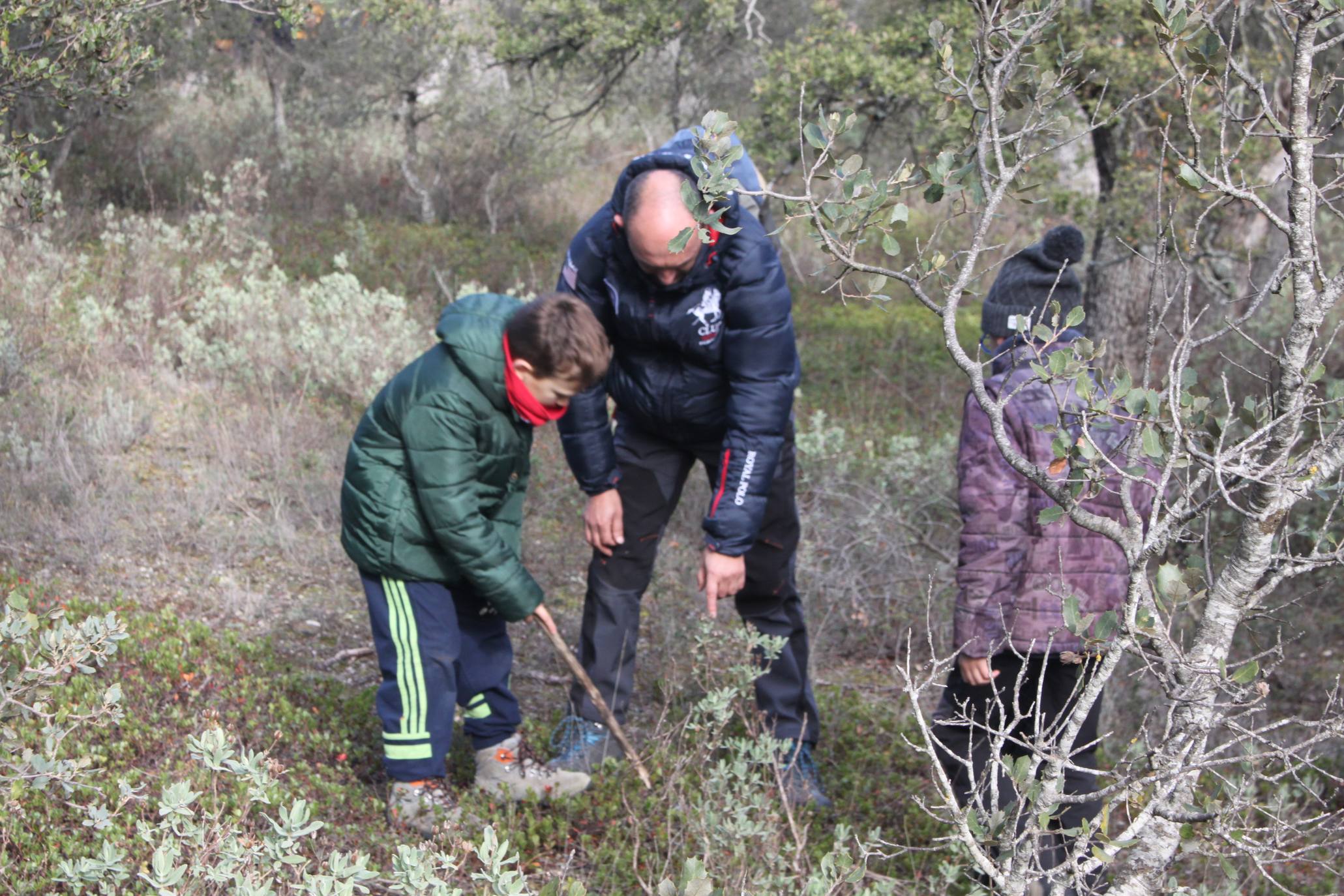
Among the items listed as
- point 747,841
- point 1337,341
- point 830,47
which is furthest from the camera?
point 1337,341

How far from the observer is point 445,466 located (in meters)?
3.22

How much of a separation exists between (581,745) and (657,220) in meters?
1.74

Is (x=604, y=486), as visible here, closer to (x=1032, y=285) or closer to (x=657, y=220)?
(x=657, y=220)

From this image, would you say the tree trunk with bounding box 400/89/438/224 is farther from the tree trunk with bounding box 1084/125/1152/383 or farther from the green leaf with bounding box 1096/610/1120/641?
the green leaf with bounding box 1096/610/1120/641

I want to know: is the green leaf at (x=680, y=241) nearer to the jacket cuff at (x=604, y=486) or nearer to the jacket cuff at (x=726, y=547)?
the jacket cuff at (x=726, y=547)

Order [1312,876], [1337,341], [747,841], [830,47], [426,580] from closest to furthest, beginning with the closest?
[747,841] < [426,580] < [1312,876] < [830,47] < [1337,341]

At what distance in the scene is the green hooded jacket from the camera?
127 inches

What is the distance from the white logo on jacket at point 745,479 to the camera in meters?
3.52

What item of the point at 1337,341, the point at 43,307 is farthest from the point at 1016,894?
the point at 1337,341

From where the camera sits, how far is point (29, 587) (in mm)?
Result: 4359

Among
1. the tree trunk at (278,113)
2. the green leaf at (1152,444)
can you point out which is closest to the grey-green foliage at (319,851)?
the green leaf at (1152,444)

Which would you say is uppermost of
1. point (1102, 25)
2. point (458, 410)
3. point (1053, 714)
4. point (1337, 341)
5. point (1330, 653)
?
point (1102, 25)

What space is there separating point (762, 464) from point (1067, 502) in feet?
5.64

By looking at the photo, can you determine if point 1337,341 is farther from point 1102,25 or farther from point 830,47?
point 830,47
